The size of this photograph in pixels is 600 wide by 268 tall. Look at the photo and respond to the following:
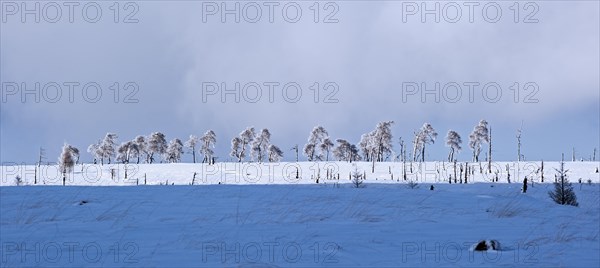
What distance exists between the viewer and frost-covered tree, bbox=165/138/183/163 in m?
91.4

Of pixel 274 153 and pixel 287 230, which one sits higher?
pixel 287 230

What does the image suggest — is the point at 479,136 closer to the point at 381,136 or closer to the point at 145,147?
the point at 381,136

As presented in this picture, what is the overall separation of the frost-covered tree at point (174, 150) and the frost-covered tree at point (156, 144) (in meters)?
6.29

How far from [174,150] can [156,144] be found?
9.86 m

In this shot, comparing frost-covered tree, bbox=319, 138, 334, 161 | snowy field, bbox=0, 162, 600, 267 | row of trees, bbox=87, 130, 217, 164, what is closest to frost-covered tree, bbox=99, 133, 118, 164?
row of trees, bbox=87, 130, 217, 164

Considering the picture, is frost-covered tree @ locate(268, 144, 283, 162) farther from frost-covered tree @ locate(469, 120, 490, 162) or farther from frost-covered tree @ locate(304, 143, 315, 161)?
frost-covered tree @ locate(469, 120, 490, 162)

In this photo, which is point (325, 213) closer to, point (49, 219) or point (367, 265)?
point (367, 265)

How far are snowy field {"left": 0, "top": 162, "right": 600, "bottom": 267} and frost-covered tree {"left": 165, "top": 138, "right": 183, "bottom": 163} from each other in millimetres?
77199

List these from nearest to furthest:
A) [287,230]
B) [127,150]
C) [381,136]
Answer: [287,230], [381,136], [127,150]

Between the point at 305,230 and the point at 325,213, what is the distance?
2.82 meters

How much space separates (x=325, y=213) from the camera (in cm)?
1139

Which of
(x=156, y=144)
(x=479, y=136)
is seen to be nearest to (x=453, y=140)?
(x=479, y=136)

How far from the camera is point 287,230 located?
28.2 feet

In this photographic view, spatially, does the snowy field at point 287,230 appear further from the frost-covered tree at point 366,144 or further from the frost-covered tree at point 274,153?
the frost-covered tree at point 274,153
